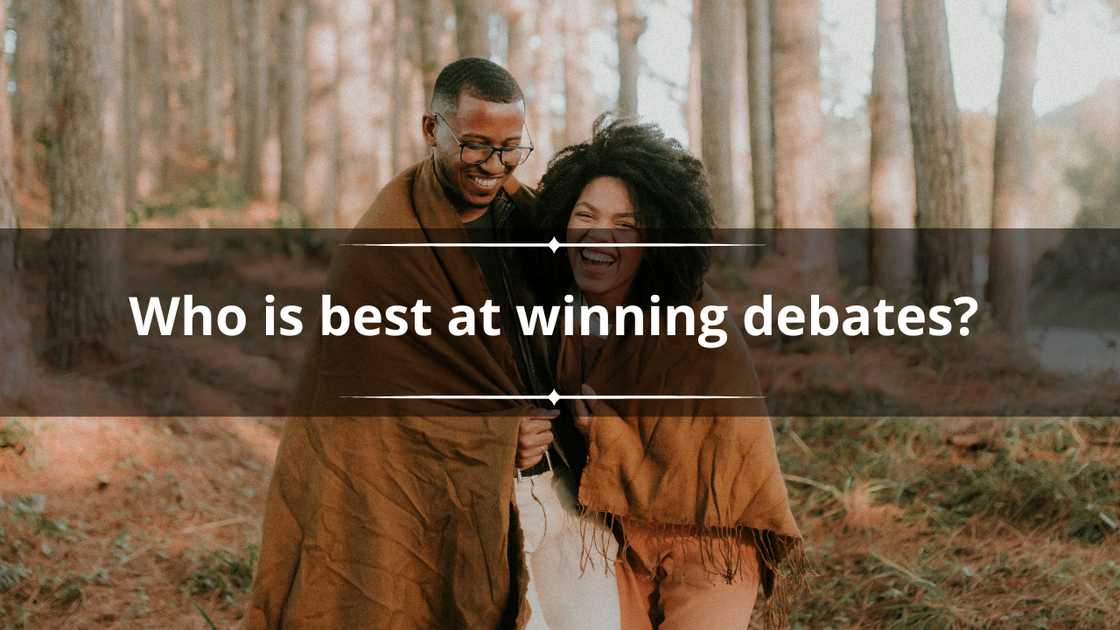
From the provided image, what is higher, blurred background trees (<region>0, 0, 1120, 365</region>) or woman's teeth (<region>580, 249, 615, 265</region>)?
blurred background trees (<region>0, 0, 1120, 365</region>)

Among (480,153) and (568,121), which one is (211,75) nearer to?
(568,121)

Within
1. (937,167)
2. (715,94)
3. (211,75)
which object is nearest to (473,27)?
(715,94)

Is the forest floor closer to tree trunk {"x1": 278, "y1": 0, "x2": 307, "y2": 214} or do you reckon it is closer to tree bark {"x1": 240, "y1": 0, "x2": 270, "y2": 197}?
tree trunk {"x1": 278, "y1": 0, "x2": 307, "y2": 214}

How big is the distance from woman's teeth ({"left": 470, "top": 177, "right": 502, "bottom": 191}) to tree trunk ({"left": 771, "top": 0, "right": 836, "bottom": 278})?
6.83 meters

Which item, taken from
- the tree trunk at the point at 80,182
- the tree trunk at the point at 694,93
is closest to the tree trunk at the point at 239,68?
the tree trunk at the point at 694,93

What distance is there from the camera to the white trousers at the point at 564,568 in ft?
10.4

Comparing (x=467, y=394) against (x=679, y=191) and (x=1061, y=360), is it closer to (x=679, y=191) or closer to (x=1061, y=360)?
(x=679, y=191)

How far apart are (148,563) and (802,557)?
12.9 feet

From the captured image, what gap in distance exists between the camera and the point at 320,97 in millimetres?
15188

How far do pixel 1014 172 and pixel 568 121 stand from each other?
11850 millimetres

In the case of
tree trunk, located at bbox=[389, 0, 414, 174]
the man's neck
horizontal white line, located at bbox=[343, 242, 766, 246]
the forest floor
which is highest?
tree trunk, located at bbox=[389, 0, 414, 174]

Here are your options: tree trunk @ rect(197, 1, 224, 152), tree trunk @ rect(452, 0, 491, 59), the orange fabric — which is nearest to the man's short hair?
the orange fabric

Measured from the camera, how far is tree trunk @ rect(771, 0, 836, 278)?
935 centimetres

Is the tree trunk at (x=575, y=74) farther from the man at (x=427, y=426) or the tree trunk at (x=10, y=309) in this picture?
the man at (x=427, y=426)
